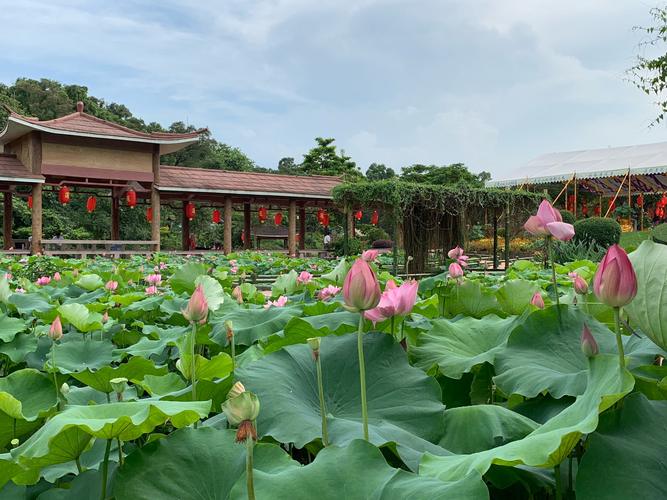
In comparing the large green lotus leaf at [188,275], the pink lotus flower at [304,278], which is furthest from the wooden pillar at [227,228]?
the large green lotus leaf at [188,275]

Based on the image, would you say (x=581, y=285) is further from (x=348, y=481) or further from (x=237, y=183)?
(x=237, y=183)

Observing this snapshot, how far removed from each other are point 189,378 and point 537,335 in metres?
0.49

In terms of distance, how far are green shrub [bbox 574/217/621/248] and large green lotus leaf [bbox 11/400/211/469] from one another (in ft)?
35.4

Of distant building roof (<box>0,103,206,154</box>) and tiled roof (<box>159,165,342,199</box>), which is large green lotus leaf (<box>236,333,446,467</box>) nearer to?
distant building roof (<box>0,103,206,154</box>)

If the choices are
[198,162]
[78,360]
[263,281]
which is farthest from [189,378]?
[198,162]

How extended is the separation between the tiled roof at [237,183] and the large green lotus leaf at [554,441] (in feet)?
44.9

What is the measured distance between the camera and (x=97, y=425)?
20.1 inches

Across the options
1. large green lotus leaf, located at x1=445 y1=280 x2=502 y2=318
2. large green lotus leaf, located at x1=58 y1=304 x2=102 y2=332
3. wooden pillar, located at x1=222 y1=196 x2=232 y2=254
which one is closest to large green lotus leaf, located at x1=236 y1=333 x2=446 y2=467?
large green lotus leaf, located at x1=445 y1=280 x2=502 y2=318

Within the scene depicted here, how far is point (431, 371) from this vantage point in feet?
2.89

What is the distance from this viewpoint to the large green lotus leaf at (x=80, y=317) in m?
1.42

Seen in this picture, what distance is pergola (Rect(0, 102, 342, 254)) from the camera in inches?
480

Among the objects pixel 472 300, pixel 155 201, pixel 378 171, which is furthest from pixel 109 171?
pixel 378 171

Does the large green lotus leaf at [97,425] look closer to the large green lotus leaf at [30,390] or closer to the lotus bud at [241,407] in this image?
the lotus bud at [241,407]

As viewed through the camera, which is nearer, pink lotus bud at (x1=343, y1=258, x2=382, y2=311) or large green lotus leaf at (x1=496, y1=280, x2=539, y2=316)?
pink lotus bud at (x1=343, y1=258, x2=382, y2=311)
